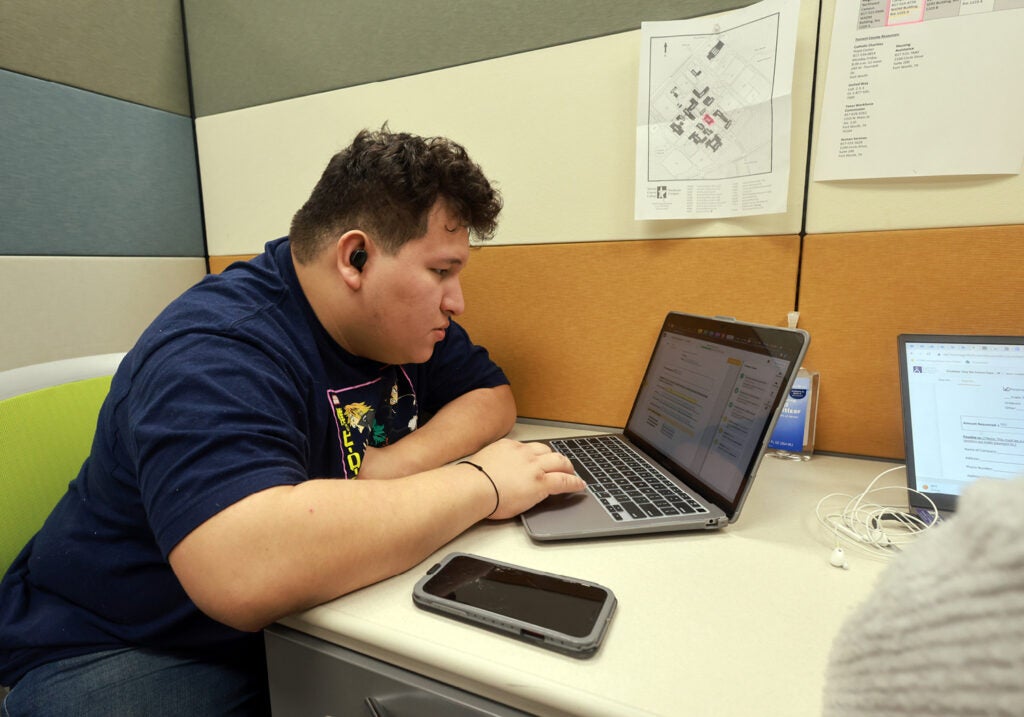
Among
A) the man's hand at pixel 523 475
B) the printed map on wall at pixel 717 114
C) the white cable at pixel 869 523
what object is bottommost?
the white cable at pixel 869 523

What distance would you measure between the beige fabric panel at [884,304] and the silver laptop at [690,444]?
24 centimetres

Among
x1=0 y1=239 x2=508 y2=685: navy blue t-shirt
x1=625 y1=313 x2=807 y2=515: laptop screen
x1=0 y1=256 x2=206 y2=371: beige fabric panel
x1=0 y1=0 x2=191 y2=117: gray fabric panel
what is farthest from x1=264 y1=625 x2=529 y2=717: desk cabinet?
x1=0 y1=0 x2=191 y2=117: gray fabric panel

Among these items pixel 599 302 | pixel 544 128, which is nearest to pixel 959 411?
pixel 599 302

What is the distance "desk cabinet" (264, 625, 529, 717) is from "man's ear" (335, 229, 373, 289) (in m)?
0.44

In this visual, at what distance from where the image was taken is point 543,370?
1148mm

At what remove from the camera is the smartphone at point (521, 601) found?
0.47 metres

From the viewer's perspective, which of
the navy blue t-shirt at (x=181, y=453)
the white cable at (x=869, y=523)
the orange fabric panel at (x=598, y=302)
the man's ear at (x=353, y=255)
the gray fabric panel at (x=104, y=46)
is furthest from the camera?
the gray fabric panel at (x=104, y=46)

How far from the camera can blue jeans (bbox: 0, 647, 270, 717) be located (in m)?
0.61

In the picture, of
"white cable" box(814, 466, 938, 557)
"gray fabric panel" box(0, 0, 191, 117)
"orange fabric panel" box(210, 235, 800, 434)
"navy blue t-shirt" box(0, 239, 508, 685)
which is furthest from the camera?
"gray fabric panel" box(0, 0, 191, 117)

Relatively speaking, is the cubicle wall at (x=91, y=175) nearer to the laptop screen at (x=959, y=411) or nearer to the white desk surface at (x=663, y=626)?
the white desk surface at (x=663, y=626)

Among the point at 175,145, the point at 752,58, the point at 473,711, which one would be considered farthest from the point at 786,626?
the point at 175,145

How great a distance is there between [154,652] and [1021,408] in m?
1.15

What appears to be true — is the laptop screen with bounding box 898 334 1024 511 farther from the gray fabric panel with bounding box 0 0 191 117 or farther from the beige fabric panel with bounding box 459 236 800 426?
the gray fabric panel with bounding box 0 0 191 117

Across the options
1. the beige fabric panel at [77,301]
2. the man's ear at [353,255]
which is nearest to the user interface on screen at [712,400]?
the man's ear at [353,255]
